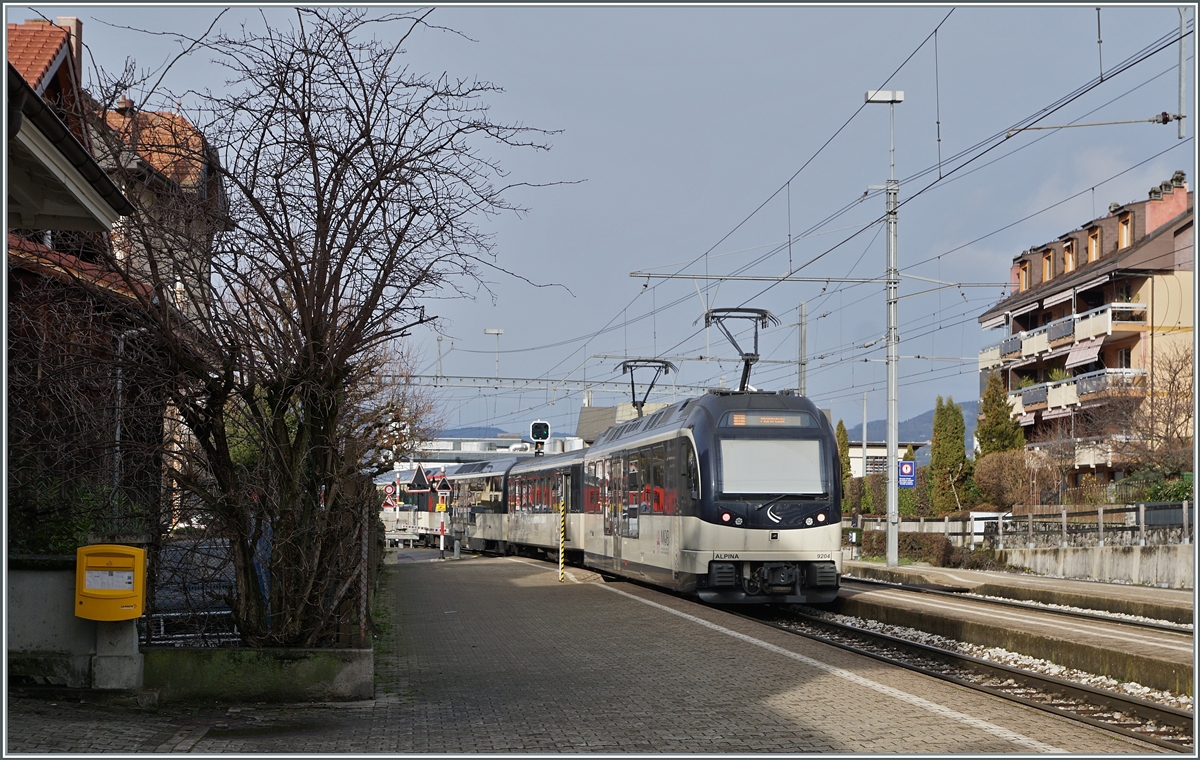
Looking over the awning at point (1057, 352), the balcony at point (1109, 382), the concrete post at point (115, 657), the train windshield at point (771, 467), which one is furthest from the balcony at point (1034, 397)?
the concrete post at point (115, 657)

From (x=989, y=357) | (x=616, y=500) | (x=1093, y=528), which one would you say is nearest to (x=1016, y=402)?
(x=989, y=357)

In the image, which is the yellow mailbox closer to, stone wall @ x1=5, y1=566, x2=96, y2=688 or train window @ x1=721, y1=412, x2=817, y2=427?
stone wall @ x1=5, y1=566, x2=96, y2=688

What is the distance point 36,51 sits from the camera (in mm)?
18328

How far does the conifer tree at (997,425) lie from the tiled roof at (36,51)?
4213 cm

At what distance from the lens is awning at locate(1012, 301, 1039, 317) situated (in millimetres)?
57906

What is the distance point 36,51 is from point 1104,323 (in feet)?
138

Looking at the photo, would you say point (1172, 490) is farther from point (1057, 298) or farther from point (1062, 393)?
point (1057, 298)

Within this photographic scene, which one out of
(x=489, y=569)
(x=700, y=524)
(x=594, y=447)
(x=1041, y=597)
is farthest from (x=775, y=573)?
(x=489, y=569)

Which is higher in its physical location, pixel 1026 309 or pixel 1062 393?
pixel 1026 309

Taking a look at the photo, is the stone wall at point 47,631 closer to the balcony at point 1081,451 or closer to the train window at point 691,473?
the train window at point 691,473

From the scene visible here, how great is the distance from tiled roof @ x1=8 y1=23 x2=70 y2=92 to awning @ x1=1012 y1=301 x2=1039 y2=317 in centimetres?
4766

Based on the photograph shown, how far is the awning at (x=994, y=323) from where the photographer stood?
64625mm

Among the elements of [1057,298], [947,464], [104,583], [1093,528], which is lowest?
[1093,528]

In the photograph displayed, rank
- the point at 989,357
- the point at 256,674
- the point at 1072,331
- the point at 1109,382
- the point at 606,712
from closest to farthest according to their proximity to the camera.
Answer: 1. the point at 606,712
2. the point at 256,674
3. the point at 1109,382
4. the point at 1072,331
5. the point at 989,357
